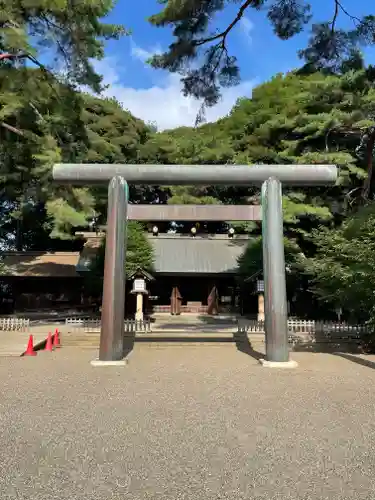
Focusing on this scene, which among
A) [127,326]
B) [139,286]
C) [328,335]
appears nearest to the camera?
[328,335]

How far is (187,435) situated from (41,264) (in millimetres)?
25006

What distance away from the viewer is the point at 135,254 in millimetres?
21375

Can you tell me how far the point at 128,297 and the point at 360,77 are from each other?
54.5 ft

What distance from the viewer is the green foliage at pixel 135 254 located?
2117 cm

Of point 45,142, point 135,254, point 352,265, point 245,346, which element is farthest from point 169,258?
point 352,265

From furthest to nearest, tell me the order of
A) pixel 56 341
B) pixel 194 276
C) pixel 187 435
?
pixel 194 276
pixel 56 341
pixel 187 435

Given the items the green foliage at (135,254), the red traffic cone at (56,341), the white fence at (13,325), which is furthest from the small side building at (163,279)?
the red traffic cone at (56,341)

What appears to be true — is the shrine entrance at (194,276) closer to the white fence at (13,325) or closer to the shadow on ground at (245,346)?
the white fence at (13,325)

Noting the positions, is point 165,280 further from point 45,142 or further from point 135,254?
point 45,142

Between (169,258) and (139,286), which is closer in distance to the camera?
(139,286)

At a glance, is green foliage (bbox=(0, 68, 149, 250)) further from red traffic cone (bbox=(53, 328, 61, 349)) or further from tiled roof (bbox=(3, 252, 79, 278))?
tiled roof (bbox=(3, 252, 79, 278))

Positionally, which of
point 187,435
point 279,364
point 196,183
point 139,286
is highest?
point 196,183

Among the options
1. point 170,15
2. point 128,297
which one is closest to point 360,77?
point 170,15

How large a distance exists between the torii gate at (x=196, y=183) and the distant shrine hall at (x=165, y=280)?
50.0 feet
